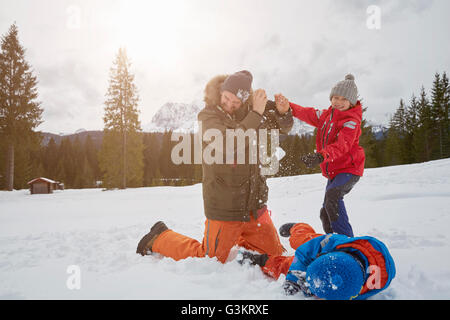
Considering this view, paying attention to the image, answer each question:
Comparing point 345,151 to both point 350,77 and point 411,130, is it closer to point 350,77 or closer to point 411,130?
point 350,77

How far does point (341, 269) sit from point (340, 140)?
166cm

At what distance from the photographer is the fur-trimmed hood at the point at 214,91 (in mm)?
2783

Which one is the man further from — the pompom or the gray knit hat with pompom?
the pompom

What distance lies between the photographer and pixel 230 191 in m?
2.67

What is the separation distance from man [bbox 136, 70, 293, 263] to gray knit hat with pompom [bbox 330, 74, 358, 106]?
1138 mm

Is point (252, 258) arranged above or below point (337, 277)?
below

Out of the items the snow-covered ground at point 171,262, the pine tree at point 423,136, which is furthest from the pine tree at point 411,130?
the snow-covered ground at point 171,262

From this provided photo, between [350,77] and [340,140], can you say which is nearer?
[340,140]

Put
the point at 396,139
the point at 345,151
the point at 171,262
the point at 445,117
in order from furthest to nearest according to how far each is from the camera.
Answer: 1. the point at 396,139
2. the point at 445,117
3. the point at 345,151
4. the point at 171,262

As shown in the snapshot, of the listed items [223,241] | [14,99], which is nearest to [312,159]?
[223,241]

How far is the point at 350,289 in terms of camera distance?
5.07 ft

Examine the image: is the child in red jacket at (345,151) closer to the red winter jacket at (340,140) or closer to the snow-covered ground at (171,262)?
the red winter jacket at (340,140)
